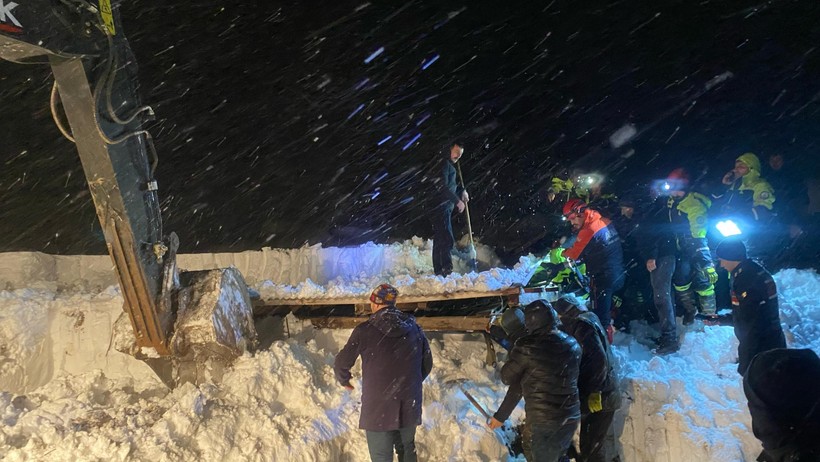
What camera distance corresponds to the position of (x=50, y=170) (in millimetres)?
8359

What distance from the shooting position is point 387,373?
3.57 metres

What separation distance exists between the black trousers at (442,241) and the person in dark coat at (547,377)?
3366mm

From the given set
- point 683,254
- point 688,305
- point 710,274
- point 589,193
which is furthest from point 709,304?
point 589,193

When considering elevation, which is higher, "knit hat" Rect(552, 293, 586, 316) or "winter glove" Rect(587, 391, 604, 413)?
"knit hat" Rect(552, 293, 586, 316)

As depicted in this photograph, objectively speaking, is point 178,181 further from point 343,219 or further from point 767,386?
point 767,386

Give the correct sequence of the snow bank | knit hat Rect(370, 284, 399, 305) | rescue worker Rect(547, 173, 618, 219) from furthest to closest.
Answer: the snow bank, rescue worker Rect(547, 173, 618, 219), knit hat Rect(370, 284, 399, 305)

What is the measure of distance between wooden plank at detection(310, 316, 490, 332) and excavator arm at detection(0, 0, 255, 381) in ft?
4.22

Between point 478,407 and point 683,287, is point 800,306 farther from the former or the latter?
point 478,407

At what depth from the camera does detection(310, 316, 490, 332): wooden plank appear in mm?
5355

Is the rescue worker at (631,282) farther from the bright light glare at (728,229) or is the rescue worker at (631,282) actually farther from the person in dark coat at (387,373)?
the person in dark coat at (387,373)

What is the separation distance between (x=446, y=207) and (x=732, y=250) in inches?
139

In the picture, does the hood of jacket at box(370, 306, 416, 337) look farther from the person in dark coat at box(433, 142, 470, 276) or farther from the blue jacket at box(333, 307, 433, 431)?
the person in dark coat at box(433, 142, 470, 276)

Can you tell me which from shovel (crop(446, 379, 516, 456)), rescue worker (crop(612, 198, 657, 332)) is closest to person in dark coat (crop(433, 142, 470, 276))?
rescue worker (crop(612, 198, 657, 332))

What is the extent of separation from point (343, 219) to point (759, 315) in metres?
7.84
